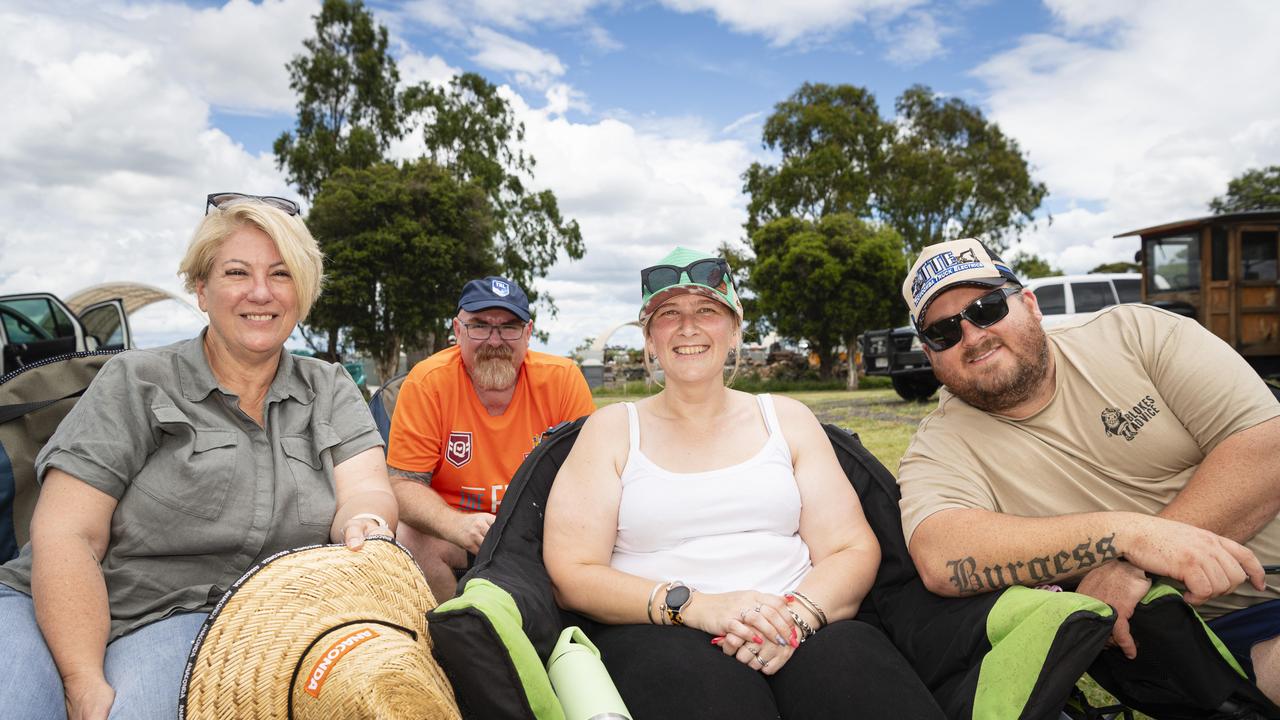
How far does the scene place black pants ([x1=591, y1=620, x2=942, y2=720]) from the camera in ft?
5.64

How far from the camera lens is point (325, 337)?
24.1 m

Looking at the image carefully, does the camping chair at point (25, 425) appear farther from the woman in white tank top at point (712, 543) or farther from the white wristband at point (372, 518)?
the woman in white tank top at point (712, 543)

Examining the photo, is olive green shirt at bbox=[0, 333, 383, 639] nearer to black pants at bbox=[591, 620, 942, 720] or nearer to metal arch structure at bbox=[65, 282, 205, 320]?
black pants at bbox=[591, 620, 942, 720]

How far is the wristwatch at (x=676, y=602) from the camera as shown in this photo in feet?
6.59

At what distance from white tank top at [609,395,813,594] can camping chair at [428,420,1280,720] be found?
0.92 ft

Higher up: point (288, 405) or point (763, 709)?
point (288, 405)

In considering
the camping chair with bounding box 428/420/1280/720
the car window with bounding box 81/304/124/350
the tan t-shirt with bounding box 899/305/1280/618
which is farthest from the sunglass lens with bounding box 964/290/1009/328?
the car window with bounding box 81/304/124/350

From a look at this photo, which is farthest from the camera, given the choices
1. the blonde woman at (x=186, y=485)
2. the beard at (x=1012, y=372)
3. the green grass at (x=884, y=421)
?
the green grass at (x=884, y=421)

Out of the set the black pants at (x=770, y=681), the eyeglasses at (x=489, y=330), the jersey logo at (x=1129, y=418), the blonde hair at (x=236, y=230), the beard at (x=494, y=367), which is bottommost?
the black pants at (x=770, y=681)

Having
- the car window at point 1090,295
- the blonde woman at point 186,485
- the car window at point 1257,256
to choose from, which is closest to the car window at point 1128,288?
the car window at point 1090,295

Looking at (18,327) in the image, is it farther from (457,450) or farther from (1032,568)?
(1032,568)

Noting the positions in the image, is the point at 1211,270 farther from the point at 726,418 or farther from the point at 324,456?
the point at 324,456

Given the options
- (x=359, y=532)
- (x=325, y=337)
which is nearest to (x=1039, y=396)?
(x=359, y=532)

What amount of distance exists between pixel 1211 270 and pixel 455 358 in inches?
487
